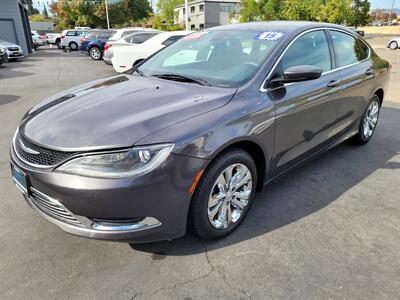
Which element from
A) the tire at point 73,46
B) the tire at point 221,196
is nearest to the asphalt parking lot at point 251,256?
the tire at point 221,196

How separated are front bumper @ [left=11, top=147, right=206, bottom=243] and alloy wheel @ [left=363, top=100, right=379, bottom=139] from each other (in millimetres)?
3386

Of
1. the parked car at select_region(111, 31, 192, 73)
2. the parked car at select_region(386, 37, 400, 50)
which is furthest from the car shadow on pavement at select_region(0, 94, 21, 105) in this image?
the parked car at select_region(386, 37, 400, 50)

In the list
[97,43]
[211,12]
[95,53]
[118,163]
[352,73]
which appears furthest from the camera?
[211,12]

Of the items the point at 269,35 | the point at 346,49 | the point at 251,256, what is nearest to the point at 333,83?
the point at 346,49

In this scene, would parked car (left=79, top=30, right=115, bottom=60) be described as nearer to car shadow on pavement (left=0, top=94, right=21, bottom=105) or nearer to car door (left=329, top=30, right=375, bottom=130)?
car shadow on pavement (left=0, top=94, right=21, bottom=105)

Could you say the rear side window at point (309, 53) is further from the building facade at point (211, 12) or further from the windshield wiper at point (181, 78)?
the building facade at point (211, 12)

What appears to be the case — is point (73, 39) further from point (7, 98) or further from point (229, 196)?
point (229, 196)

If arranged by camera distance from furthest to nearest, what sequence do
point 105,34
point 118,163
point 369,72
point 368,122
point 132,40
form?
point 105,34
point 132,40
point 368,122
point 369,72
point 118,163

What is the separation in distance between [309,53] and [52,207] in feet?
9.02

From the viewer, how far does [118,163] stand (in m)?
2.03

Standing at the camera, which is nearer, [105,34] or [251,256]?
[251,256]

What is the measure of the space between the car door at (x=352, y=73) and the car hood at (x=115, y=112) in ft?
5.99

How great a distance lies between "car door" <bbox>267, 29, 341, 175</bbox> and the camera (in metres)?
2.92

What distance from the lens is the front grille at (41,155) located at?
2.11 meters
